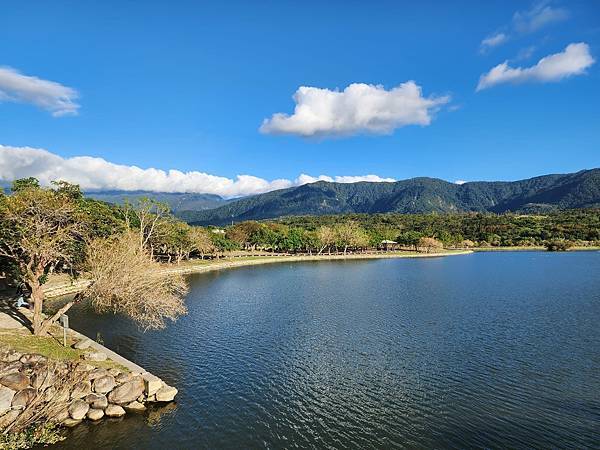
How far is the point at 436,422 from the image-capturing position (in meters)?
A: 21.4

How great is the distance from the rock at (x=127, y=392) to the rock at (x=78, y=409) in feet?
3.96

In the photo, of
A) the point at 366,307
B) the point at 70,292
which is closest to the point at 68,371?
the point at 366,307

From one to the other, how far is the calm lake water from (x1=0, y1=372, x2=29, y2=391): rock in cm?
386

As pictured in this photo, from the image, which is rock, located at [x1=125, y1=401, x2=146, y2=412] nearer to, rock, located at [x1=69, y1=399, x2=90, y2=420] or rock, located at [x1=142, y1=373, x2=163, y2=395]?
rock, located at [x1=142, y1=373, x2=163, y2=395]

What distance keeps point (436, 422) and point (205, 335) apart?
2223 centimetres

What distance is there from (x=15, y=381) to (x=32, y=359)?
6.67 feet

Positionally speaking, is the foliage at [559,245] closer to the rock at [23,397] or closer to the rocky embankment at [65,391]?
the rocky embankment at [65,391]

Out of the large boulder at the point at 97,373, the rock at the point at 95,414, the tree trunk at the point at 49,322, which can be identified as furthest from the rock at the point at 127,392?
the tree trunk at the point at 49,322

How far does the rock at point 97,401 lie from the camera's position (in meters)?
21.6

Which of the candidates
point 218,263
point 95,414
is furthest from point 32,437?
point 218,263

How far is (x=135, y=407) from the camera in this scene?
22.3m

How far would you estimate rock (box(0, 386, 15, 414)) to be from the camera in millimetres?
19394

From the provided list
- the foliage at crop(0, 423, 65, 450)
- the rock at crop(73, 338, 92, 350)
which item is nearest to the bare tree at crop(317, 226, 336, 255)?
the rock at crop(73, 338, 92, 350)

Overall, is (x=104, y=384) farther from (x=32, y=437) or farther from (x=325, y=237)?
(x=325, y=237)
